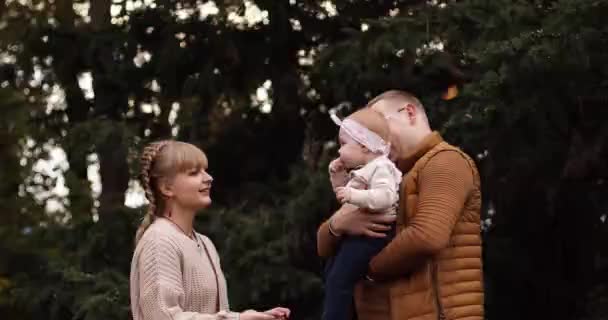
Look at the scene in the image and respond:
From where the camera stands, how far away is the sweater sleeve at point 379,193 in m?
3.59

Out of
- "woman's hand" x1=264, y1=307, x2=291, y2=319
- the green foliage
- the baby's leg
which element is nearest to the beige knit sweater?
"woman's hand" x1=264, y1=307, x2=291, y2=319

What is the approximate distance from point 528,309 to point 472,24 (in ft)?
7.30

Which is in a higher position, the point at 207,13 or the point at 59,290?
the point at 207,13

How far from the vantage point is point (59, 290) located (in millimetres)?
7039

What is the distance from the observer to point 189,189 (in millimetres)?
3477

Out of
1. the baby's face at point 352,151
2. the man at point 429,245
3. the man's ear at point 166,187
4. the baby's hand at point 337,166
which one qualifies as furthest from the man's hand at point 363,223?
the man's ear at point 166,187

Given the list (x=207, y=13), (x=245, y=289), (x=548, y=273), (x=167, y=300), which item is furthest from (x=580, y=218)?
(x=167, y=300)

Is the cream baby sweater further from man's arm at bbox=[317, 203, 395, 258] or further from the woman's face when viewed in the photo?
the woman's face

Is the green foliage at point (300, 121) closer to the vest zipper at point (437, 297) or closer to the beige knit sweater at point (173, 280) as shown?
the beige knit sweater at point (173, 280)

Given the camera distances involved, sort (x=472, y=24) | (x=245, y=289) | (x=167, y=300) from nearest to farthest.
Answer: (x=167, y=300) → (x=472, y=24) → (x=245, y=289)

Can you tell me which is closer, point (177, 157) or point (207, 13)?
point (177, 157)

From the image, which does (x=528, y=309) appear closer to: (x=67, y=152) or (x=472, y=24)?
(x=472, y=24)

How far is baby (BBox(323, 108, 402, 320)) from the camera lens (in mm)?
3605

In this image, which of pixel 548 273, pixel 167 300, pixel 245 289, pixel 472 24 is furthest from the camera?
pixel 548 273
